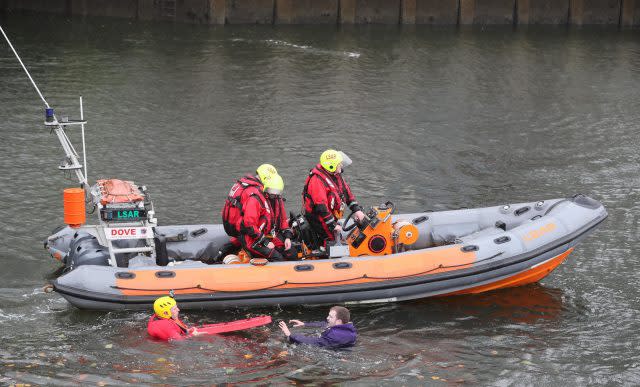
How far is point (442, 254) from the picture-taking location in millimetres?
9422

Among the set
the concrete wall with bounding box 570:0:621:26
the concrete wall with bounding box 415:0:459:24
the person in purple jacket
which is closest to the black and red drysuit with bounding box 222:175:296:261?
the person in purple jacket

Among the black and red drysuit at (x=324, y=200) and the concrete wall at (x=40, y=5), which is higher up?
the concrete wall at (x=40, y=5)

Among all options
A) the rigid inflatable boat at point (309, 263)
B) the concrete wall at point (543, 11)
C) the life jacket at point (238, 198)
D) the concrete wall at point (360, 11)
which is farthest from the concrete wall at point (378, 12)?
the life jacket at point (238, 198)

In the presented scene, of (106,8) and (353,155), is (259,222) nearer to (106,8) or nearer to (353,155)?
(353,155)

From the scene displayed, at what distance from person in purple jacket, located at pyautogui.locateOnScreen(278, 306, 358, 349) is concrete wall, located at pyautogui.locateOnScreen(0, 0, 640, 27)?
15813mm

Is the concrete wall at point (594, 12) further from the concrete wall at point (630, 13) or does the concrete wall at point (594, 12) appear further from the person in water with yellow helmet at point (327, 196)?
the person in water with yellow helmet at point (327, 196)

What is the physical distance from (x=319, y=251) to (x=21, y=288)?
278 cm

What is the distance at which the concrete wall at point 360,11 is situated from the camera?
23594 millimetres

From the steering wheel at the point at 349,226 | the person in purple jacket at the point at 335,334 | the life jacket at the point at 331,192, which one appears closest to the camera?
the person in purple jacket at the point at 335,334

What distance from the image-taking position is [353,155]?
582 inches

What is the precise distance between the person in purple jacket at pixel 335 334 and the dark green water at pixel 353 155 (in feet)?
0.34

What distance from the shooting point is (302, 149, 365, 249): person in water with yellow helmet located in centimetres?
962

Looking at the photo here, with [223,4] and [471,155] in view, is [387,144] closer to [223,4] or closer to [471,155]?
[471,155]

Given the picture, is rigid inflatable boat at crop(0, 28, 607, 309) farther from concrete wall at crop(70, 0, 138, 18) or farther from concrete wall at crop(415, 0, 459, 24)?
concrete wall at crop(70, 0, 138, 18)
